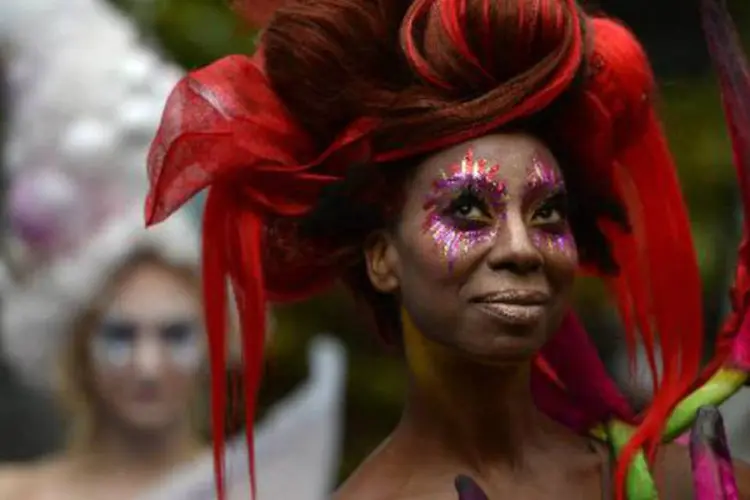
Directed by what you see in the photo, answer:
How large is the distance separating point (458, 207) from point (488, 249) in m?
0.05

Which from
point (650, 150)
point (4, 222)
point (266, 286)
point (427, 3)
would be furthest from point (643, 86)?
point (4, 222)

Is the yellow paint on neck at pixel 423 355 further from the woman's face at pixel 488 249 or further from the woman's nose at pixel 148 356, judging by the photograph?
the woman's nose at pixel 148 356

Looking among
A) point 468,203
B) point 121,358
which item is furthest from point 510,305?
point 121,358

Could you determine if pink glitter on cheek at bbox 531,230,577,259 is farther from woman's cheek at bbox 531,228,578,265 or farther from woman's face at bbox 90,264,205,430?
woman's face at bbox 90,264,205,430

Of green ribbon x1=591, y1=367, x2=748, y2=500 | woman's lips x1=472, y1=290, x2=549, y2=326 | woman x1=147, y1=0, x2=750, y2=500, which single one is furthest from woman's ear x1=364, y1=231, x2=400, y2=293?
green ribbon x1=591, y1=367, x2=748, y2=500

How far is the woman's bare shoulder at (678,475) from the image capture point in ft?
5.91

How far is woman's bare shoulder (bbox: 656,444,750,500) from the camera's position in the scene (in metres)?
1.80

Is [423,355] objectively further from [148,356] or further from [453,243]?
[148,356]

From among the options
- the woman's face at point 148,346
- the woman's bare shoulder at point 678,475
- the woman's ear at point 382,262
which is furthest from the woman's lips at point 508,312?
the woman's face at point 148,346

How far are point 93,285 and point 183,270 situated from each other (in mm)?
179

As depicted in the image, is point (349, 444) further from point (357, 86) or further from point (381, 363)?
point (357, 86)

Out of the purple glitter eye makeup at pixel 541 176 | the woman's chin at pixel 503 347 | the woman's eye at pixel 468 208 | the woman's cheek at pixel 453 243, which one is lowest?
the woman's chin at pixel 503 347

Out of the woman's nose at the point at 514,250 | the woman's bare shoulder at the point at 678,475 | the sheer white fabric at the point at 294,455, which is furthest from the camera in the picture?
the sheer white fabric at the point at 294,455

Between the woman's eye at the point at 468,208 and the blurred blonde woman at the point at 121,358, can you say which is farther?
the blurred blonde woman at the point at 121,358
